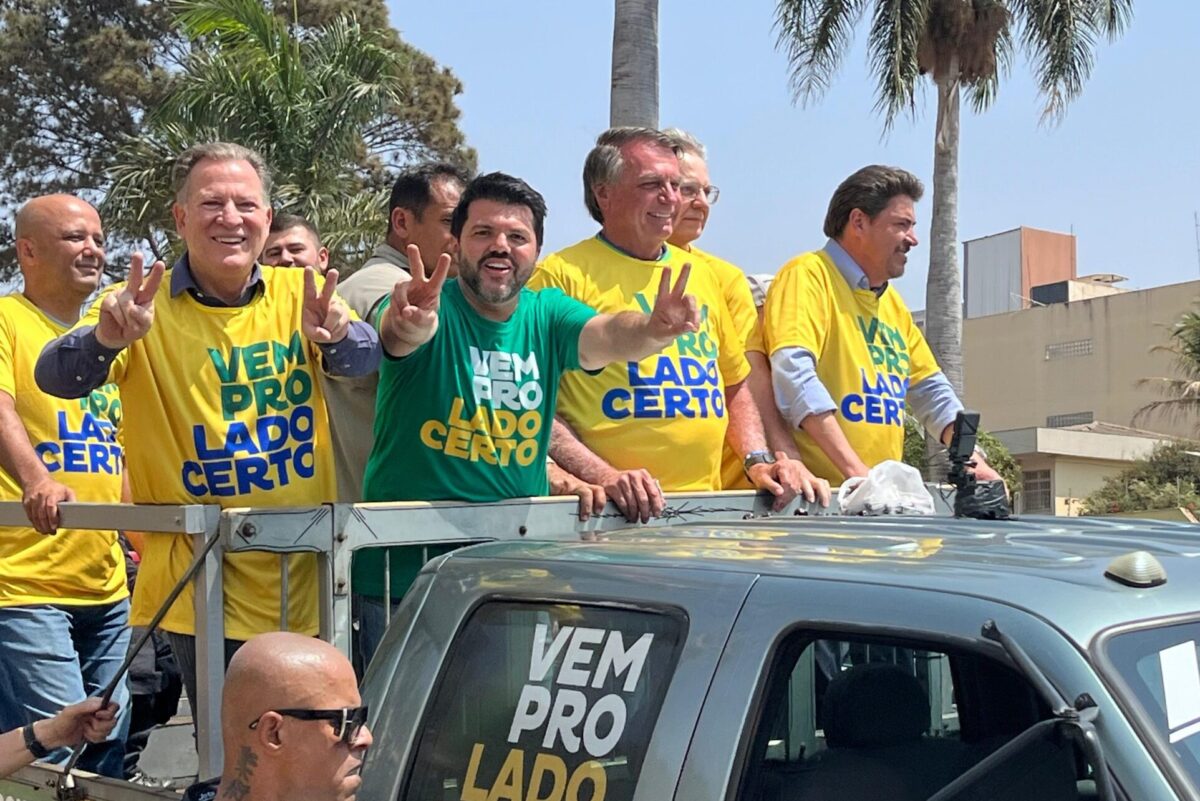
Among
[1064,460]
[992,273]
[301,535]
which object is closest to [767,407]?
[301,535]

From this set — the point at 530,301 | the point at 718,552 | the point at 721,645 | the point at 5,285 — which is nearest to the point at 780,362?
the point at 530,301

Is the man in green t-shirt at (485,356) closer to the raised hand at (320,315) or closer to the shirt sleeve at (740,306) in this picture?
the raised hand at (320,315)

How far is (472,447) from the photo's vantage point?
11.5 ft

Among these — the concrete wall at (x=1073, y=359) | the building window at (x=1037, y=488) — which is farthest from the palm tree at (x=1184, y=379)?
the concrete wall at (x=1073, y=359)

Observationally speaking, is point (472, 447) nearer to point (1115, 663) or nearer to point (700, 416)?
point (700, 416)

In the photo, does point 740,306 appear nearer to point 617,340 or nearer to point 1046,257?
point 617,340

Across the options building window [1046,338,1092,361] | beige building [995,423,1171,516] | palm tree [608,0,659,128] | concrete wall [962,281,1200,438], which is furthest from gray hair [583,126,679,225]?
building window [1046,338,1092,361]

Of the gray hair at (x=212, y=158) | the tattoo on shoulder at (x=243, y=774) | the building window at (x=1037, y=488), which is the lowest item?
the building window at (x=1037, y=488)

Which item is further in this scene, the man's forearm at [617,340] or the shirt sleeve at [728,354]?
the shirt sleeve at [728,354]

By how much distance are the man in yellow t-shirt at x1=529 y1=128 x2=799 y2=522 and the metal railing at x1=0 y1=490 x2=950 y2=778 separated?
2.41ft

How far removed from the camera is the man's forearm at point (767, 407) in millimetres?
4543

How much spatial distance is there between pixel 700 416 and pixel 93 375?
1720 mm

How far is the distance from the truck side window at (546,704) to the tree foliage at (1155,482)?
31312 mm

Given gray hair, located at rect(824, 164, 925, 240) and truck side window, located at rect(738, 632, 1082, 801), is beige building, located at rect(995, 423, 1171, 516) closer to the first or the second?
gray hair, located at rect(824, 164, 925, 240)
